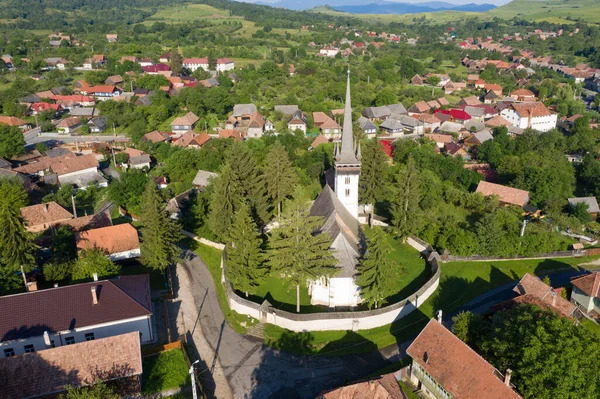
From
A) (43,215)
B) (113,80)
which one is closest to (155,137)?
(43,215)

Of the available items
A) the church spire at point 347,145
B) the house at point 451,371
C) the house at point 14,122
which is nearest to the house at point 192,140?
the house at point 14,122

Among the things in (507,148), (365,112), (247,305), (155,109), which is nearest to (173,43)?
(155,109)

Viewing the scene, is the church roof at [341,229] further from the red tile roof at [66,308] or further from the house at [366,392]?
the red tile roof at [66,308]

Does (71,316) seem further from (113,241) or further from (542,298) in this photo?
(542,298)

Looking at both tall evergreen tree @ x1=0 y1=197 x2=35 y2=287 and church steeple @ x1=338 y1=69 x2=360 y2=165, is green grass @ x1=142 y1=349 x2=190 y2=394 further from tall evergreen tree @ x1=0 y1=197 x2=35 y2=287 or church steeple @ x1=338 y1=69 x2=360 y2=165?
church steeple @ x1=338 y1=69 x2=360 y2=165

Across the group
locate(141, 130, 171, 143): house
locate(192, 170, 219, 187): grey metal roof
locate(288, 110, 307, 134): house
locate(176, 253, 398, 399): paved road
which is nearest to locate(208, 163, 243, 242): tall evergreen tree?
locate(176, 253, 398, 399): paved road

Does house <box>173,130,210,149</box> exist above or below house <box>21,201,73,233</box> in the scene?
above
